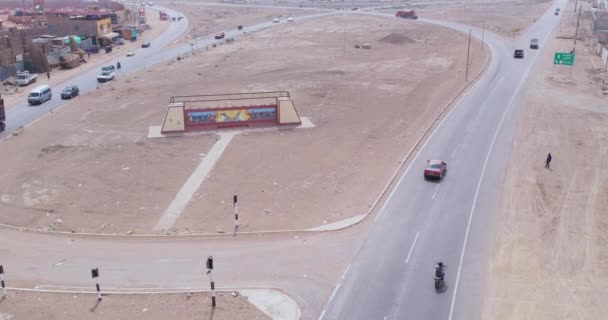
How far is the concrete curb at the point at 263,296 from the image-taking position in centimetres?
2192

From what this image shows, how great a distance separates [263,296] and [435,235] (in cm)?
946

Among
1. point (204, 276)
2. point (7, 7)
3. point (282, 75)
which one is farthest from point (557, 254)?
point (7, 7)

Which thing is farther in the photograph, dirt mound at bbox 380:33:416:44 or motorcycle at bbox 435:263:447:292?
dirt mound at bbox 380:33:416:44

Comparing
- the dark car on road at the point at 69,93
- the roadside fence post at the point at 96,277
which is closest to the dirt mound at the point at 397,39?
the dark car on road at the point at 69,93

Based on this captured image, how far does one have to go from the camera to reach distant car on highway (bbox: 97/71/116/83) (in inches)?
2717

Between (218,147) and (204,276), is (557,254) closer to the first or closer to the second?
(204,276)

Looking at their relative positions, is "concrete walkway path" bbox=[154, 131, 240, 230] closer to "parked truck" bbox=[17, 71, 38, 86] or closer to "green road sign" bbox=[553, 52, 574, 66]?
"parked truck" bbox=[17, 71, 38, 86]

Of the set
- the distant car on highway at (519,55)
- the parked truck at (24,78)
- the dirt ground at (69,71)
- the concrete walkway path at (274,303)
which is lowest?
the concrete walkway path at (274,303)

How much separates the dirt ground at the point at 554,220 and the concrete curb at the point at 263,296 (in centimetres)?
730

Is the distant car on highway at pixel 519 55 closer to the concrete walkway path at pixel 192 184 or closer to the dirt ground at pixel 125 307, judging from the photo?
the concrete walkway path at pixel 192 184

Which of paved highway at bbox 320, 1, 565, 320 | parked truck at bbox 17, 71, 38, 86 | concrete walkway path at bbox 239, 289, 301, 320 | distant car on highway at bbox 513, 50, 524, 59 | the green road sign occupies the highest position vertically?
the green road sign

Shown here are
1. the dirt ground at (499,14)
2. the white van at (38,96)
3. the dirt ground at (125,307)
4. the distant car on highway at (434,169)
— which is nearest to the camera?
the dirt ground at (125,307)

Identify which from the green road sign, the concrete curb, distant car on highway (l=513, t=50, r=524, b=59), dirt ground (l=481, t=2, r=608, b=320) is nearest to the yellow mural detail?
→ dirt ground (l=481, t=2, r=608, b=320)

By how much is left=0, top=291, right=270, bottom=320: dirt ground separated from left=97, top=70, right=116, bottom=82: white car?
4964cm
